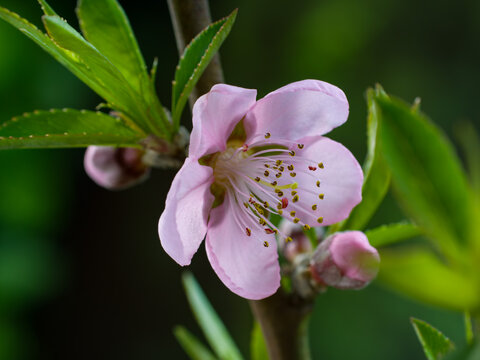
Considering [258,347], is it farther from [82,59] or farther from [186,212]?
[82,59]

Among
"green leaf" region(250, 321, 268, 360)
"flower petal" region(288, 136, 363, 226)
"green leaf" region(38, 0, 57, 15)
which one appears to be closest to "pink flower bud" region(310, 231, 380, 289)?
"flower petal" region(288, 136, 363, 226)

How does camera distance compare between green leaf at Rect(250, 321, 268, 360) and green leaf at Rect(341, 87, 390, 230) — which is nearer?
green leaf at Rect(341, 87, 390, 230)

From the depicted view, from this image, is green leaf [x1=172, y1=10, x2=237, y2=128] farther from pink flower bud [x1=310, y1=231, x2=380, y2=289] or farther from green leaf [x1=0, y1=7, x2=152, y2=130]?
pink flower bud [x1=310, y1=231, x2=380, y2=289]

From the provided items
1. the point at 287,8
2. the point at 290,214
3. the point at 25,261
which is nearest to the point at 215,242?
the point at 290,214

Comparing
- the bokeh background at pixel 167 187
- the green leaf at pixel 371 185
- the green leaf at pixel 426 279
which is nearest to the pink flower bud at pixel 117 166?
the green leaf at pixel 371 185

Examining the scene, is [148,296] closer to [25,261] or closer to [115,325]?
[115,325]

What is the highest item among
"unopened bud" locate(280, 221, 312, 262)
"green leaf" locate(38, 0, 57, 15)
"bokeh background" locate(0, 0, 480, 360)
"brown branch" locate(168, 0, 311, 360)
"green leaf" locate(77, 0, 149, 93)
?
"green leaf" locate(38, 0, 57, 15)
